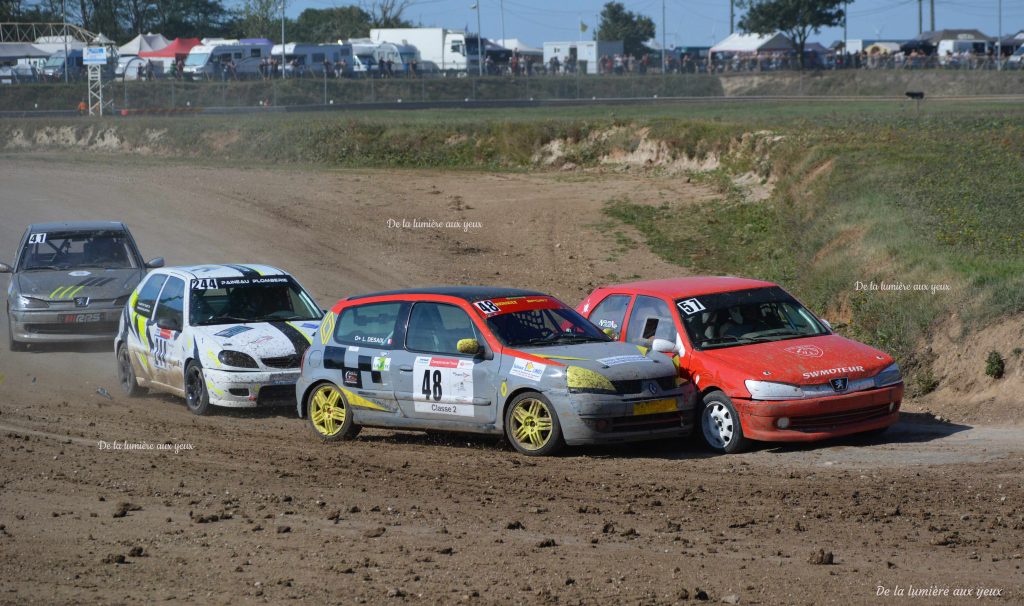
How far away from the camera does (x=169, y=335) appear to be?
1370cm

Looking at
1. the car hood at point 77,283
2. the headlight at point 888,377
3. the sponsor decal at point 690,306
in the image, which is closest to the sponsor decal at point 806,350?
the headlight at point 888,377

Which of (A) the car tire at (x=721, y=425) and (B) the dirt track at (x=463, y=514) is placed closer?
(B) the dirt track at (x=463, y=514)

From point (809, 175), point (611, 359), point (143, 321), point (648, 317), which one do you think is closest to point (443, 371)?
point (611, 359)

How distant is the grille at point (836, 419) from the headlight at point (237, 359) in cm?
573

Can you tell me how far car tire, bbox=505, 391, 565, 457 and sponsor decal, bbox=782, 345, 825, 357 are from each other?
7.68ft

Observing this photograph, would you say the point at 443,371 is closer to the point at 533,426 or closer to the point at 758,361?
the point at 533,426

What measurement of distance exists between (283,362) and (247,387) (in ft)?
1.54

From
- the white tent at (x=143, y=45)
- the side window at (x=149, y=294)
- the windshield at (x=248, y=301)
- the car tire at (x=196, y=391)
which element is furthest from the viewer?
the white tent at (x=143, y=45)

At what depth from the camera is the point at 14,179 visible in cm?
3472

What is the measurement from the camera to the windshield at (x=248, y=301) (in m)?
13.8

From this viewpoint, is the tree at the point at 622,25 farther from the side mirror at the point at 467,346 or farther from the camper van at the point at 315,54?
the side mirror at the point at 467,346

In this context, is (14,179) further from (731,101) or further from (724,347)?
(731,101)

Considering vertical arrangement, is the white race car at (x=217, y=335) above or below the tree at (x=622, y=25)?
below

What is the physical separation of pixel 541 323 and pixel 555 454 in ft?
4.49
